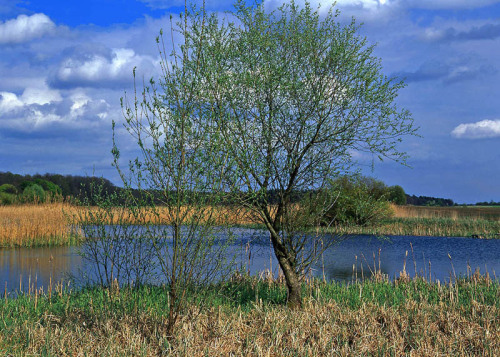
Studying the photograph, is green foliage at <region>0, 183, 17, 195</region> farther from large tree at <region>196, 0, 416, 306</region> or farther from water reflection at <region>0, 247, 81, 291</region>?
large tree at <region>196, 0, 416, 306</region>

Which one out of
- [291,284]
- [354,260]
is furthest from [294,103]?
[354,260]

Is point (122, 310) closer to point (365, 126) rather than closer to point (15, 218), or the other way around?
point (365, 126)

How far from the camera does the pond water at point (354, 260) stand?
49.5 ft

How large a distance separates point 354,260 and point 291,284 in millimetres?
11496

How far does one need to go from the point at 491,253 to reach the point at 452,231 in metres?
7.25

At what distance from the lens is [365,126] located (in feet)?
29.3

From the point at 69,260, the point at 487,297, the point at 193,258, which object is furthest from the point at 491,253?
the point at 193,258

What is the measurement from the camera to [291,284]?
9055 millimetres

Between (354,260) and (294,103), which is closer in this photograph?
(294,103)

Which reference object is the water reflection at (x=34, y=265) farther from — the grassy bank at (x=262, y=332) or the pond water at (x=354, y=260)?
the grassy bank at (x=262, y=332)

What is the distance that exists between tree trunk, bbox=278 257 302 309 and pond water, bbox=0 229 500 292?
3.45 m

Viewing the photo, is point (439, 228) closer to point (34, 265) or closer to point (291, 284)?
point (34, 265)

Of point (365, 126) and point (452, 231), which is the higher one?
point (365, 126)

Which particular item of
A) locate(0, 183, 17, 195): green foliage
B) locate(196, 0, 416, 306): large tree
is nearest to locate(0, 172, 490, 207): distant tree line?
locate(0, 183, 17, 195): green foliage
